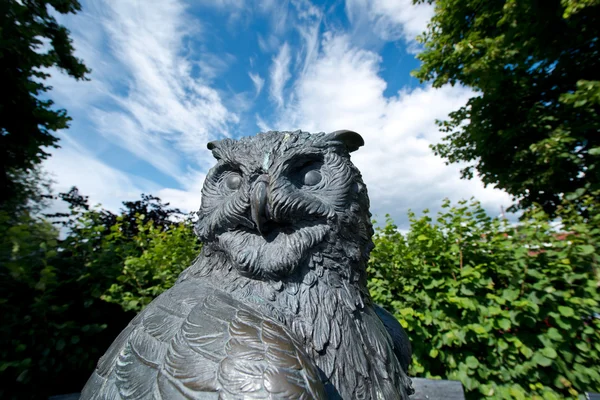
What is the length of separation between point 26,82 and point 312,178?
627cm

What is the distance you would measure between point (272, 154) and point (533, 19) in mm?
5247

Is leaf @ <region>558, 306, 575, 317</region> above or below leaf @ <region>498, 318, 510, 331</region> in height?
above

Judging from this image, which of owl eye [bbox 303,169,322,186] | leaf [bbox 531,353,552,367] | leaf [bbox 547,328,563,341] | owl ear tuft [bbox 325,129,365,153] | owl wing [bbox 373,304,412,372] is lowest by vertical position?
owl wing [bbox 373,304,412,372]

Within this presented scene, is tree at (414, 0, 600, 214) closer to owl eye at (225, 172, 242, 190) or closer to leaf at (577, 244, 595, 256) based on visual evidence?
leaf at (577, 244, 595, 256)

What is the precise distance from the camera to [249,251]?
4.19 ft

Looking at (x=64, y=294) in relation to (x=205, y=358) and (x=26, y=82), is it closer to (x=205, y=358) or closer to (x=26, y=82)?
(x=205, y=358)

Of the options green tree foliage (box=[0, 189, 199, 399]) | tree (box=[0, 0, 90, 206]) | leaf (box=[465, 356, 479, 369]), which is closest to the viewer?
green tree foliage (box=[0, 189, 199, 399])

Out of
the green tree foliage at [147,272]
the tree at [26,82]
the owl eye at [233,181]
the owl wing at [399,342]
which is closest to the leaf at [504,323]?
the owl wing at [399,342]

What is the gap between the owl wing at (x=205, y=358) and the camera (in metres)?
0.86

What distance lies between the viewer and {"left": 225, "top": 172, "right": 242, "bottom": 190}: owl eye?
138 centimetres

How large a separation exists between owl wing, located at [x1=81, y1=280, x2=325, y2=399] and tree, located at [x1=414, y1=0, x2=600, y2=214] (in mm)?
5211

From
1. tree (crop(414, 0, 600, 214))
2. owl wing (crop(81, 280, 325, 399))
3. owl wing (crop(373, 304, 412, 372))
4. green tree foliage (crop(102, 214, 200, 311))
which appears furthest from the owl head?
tree (crop(414, 0, 600, 214))

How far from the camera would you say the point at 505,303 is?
2.66 metres

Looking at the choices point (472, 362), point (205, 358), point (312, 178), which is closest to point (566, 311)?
point (472, 362)
